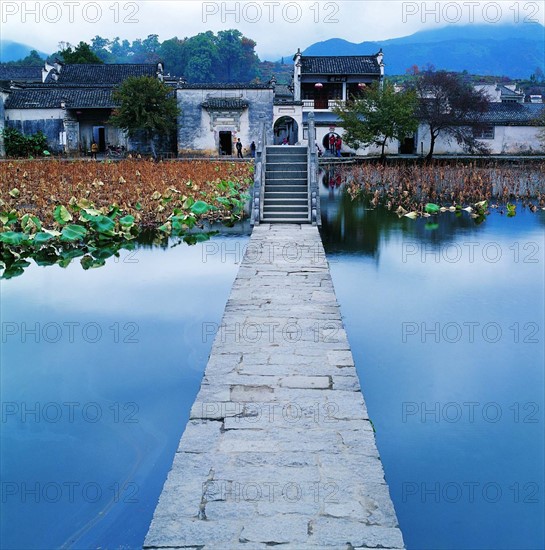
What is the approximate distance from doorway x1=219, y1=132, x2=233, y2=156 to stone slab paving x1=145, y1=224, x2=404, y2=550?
3044 centimetres

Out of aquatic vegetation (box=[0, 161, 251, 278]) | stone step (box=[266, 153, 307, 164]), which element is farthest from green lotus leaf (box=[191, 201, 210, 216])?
stone step (box=[266, 153, 307, 164])

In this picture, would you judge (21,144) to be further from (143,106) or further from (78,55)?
(78,55)

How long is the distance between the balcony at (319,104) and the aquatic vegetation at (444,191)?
449 inches

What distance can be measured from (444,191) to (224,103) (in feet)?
58.6

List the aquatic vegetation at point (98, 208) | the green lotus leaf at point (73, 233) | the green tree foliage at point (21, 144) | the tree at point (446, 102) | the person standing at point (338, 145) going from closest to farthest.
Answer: the green lotus leaf at point (73, 233), the aquatic vegetation at point (98, 208), the green tree foliage at point (21, 144), the tree at point (446, 102), the person standing at point (338, 145)

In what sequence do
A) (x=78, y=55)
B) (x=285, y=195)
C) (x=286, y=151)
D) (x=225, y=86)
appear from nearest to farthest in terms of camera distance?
(x=285, y=195), (x=286, y=151), (x=225, y=86), (x=78, y=55)

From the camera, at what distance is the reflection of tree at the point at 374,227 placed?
13.2 metres

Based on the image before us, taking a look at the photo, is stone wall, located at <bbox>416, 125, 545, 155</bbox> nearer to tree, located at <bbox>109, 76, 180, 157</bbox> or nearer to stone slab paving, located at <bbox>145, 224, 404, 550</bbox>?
tree, located at <bbox>109, 76, 180, 157</bbox>

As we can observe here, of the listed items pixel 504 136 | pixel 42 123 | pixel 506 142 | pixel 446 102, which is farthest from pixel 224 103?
pixel 506 142

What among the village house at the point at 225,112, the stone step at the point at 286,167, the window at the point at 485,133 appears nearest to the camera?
the stone step at the point at 286,167

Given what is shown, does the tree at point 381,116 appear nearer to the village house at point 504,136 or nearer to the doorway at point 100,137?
the village house at point 504,136

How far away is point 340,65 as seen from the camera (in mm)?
40188

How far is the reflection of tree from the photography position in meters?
13.2

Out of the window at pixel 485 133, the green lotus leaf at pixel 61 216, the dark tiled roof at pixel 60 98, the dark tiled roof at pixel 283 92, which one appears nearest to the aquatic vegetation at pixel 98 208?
the green lotus leaf at pixel 61 216
